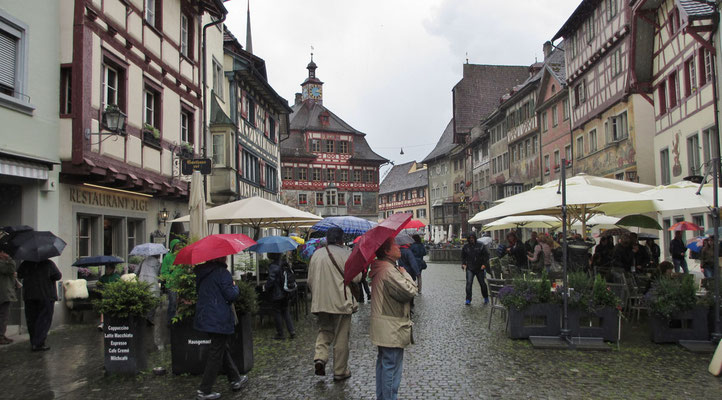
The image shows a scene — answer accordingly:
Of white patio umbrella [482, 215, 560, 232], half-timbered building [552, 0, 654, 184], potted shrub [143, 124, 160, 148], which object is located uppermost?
half-timbered building [552, 0, 654, 184]

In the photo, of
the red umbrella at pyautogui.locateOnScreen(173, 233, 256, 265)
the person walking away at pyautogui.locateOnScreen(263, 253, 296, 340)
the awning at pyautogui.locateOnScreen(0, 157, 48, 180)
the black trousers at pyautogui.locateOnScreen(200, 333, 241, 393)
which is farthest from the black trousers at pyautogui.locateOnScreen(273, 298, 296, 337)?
the awning at pyautogui.locateOnScreen(0, 157, 48, 180)

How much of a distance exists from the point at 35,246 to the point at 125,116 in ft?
14.7

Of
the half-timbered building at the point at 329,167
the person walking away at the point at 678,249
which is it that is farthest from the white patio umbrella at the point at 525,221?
the half-timbered building at the point at 329,167

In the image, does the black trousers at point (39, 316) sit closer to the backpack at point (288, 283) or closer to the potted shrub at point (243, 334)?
the backpack at point (288, 283)

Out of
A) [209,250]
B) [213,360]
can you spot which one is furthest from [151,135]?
[213,360]

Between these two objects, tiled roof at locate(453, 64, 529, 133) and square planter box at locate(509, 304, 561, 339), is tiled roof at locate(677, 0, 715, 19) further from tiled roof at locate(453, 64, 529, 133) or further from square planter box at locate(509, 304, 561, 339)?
tiled roof at locate(453, 64, 529, 133)

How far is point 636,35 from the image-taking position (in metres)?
23.4

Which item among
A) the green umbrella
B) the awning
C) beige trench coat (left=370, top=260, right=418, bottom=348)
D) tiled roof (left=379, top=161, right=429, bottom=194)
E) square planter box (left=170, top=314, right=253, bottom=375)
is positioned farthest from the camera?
tiled roof (left=379, top=161, right=429, bottom=194)

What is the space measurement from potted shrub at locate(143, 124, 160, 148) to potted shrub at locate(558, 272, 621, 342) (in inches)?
453

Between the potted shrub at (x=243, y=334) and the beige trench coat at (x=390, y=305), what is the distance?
8.07ft

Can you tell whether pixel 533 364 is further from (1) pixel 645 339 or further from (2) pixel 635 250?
(2) pixel 635 250

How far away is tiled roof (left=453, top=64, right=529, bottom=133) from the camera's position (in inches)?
2272

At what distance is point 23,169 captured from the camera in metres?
11.0

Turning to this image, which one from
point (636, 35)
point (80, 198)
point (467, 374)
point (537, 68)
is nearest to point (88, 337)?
point (80, 198)
